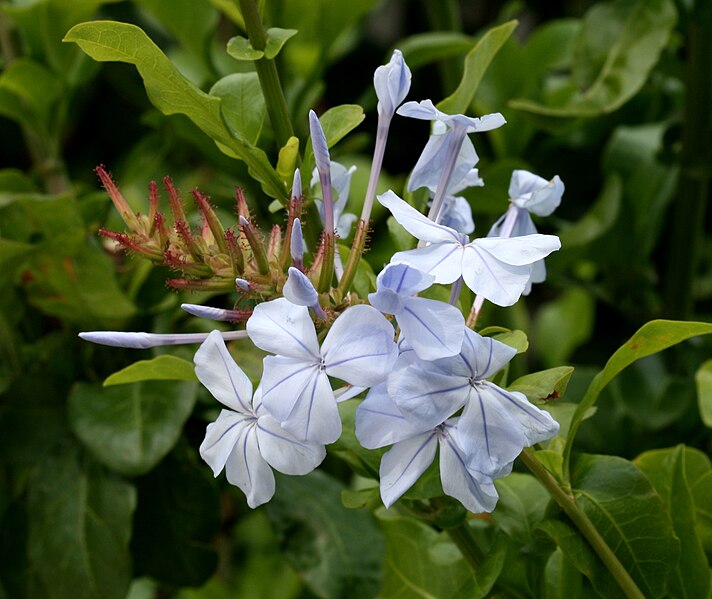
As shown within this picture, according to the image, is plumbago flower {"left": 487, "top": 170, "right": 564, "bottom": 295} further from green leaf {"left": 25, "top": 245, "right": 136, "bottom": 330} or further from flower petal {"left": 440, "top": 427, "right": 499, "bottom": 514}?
green leaf {"left": 25, "top": 245, "right": 136, "bottom": 330}

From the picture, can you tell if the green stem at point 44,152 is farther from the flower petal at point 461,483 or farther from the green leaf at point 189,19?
the flower petal at point 461,483

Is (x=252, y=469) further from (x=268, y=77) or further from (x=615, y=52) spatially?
(x=615, y=52)

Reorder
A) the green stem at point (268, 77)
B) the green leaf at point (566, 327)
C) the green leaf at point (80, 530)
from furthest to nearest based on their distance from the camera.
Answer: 1. the green leaf at point (566, 327)
2. the green leaf at point (80, 530)
3. the green stem at point (268, 77)

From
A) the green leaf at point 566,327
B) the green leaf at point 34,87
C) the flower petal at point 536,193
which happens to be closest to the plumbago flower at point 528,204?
the flower petal at point 536,193

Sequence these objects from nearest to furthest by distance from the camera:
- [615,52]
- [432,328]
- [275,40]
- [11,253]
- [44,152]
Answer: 1. [432,328]
2. [275,40]
3. [11,253]
4. [615,52]
5. [44,152]

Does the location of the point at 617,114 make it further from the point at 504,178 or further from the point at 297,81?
the point at 297,81

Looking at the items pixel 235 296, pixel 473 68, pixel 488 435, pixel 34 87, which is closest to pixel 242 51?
pixel 473 68

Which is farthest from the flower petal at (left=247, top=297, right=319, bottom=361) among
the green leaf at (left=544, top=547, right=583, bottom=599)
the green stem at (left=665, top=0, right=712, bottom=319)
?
the green stem at (left=665, top=0, right=712, bottom=319)
